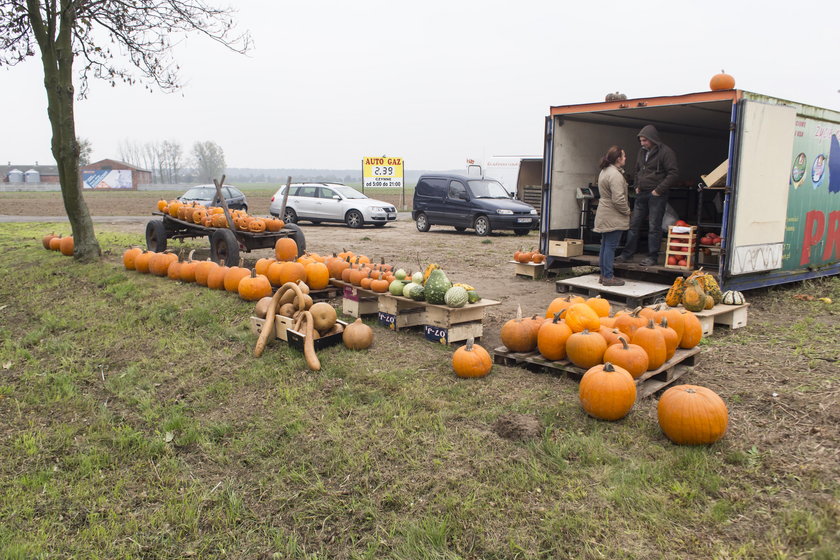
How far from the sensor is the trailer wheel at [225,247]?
31.4 ft

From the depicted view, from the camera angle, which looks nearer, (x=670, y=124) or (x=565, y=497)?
(x=565, y=497)

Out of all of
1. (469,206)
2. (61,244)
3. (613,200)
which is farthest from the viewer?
(469,206)

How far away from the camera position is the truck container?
299 inches

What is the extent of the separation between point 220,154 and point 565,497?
138 m

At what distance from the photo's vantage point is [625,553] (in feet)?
8.96

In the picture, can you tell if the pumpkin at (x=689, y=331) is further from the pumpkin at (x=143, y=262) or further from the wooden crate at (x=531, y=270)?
the pumpkin at (x=143, y=262)

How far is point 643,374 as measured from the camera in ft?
14.6

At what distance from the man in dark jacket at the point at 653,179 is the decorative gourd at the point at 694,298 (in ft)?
7.44

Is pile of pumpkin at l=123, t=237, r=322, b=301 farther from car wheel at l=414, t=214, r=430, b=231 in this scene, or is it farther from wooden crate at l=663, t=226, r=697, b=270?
car wheel at l=414, t=214, r=430, b=231

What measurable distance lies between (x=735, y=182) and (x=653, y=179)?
1.22m

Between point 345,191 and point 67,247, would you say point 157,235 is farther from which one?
point 345,191

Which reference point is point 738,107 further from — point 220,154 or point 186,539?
point 220,154

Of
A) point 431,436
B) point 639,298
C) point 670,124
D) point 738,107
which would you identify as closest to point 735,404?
point 431,436

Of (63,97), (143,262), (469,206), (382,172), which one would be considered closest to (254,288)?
(143,262)
